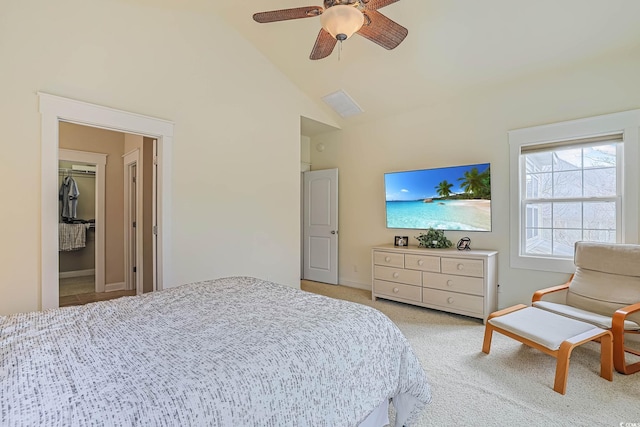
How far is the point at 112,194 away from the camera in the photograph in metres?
4.75

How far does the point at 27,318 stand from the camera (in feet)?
5.06

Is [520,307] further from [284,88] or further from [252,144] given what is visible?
[284,88]

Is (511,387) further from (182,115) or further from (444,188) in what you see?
(182,115)

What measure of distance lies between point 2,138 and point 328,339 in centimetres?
280

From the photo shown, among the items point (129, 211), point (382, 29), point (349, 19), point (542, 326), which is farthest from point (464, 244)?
point (129, 211)

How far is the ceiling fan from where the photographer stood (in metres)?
1.90

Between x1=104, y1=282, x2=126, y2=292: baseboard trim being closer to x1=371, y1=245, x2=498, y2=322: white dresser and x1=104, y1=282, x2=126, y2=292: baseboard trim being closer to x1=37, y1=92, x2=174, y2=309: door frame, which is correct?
x1=37, y1=92, x2=174, y2=309: door frame

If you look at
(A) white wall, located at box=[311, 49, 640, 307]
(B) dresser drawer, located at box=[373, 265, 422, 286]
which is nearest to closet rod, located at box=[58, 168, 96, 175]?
(A) white wall, located at box=[311, 49, 640, 307]

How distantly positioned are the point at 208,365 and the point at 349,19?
195 centimetres

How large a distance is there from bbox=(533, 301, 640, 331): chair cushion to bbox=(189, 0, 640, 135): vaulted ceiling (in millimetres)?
2347

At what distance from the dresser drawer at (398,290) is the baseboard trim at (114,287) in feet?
12.3

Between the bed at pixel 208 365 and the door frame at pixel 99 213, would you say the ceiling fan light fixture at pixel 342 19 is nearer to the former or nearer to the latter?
the bed at pixel 208 365

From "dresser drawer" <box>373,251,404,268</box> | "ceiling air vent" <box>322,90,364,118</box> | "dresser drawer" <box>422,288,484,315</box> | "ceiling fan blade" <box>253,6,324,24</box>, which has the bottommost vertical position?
"dresser drawer" <box>422,288,484,315</box>

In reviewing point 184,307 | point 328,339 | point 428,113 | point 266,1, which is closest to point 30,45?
point 266,1
